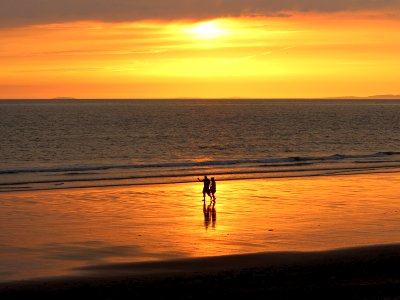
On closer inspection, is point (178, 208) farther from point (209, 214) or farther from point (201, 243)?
point (201, 243)

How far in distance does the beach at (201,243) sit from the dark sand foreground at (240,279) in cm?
3

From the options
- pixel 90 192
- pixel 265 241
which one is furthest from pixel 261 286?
pixel 90 192

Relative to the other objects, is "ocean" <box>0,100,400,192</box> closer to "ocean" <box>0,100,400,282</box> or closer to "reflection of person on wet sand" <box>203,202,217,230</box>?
"ocean" <box>0,100,400,282</box>

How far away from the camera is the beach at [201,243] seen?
17.7 m

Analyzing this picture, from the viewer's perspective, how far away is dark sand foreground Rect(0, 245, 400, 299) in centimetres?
1688

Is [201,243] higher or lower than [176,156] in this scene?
lower

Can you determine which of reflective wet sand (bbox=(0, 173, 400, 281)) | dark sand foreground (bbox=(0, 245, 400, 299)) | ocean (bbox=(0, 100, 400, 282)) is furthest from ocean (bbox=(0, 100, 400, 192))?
dark sand foreground (bbox=(0, 245, 400, 299))

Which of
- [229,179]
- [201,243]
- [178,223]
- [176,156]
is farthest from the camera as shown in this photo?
[176,156]

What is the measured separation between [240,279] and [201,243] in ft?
16.4

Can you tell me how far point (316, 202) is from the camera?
32.3 meters

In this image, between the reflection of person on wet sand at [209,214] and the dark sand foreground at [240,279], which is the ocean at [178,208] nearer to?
the reflection of person on wet sand at [209,214]

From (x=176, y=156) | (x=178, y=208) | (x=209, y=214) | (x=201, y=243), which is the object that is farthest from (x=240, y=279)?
(x=176, y=156)

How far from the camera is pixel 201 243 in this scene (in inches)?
907

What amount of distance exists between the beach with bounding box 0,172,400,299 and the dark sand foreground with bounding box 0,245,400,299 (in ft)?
0.08
